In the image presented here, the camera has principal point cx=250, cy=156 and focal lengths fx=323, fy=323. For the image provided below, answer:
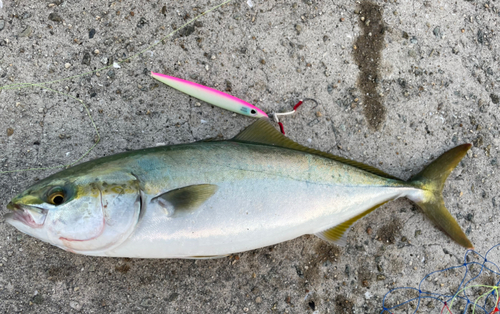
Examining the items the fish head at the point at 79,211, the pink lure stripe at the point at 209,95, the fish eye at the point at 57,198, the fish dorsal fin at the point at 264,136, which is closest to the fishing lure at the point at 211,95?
the pink lure stripe at the point at 209,95

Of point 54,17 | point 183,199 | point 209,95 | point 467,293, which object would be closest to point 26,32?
point 54,17

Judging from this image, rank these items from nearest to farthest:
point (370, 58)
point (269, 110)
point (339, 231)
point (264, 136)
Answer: point (264, 136) < point (339, 231) < point (269, 110) < point (370, 58)

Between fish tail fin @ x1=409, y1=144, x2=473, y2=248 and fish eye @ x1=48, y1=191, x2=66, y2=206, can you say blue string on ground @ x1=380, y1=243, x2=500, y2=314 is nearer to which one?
fish tail fin @ x1=409, y1=144, x2=473, y2=248

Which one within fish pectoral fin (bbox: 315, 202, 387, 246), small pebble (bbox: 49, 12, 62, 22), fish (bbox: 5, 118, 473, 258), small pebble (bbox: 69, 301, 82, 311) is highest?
small pebble (bbox: 49, 12, 62, 22)

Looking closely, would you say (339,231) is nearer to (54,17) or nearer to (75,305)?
(75,305)

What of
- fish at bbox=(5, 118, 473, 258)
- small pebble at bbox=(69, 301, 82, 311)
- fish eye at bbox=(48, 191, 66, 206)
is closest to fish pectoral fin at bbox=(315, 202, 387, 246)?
fish at bbox=(5, 118, 473, 258)

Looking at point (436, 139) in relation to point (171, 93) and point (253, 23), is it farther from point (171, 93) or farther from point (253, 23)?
point (171, 93)
